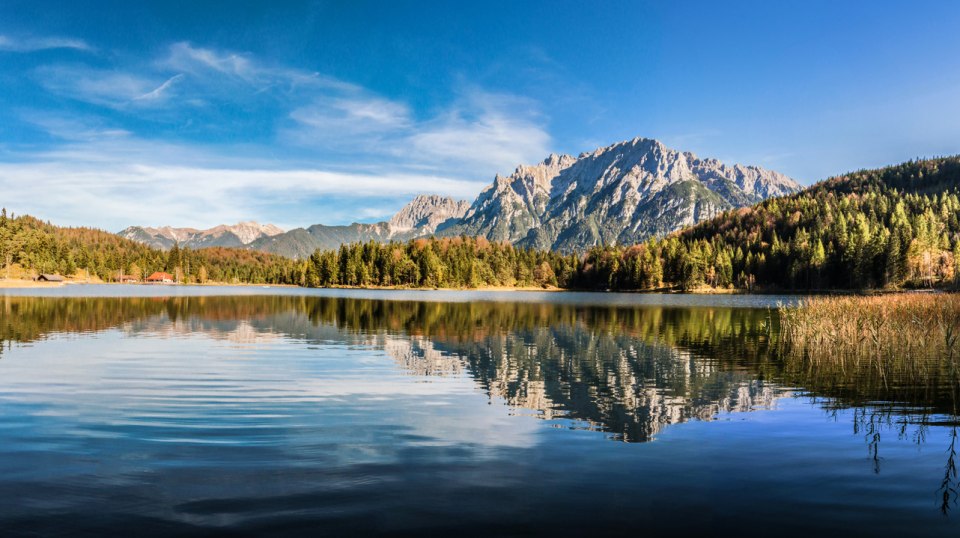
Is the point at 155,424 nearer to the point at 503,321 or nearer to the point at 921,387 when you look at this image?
the point at 921,387

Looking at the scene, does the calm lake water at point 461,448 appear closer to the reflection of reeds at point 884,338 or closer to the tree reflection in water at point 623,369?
the tree reflection in water at point 623,369

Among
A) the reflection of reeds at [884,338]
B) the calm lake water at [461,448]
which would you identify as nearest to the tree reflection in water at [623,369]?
the calm lake water at [461,448]

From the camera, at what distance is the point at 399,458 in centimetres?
1526

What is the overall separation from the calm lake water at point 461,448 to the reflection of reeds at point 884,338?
4695mm

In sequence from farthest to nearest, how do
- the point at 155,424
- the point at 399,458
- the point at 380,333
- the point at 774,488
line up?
the point at 380,333, the point at 155,424, the point at 399,458, the point at 774,488

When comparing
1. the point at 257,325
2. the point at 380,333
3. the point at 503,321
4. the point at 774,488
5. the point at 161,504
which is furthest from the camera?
the point at 503,321

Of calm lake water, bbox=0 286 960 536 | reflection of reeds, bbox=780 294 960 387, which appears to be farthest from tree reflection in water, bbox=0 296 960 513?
reflection of reeds, bbox=780 294 960 387

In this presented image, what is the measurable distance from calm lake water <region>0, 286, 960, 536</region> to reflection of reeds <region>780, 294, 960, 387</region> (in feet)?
15.4

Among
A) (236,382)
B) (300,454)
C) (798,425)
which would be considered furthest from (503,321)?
(300,454)

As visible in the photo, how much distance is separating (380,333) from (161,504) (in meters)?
41.2

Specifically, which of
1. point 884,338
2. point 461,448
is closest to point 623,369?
point 461,448

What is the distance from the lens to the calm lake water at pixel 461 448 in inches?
441

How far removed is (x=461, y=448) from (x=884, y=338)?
37073 millimetres

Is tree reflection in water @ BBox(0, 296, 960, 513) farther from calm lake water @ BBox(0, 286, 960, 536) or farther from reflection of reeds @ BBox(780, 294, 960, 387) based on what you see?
reflection of reeds @ BBox(780, 294, 960, 387)
